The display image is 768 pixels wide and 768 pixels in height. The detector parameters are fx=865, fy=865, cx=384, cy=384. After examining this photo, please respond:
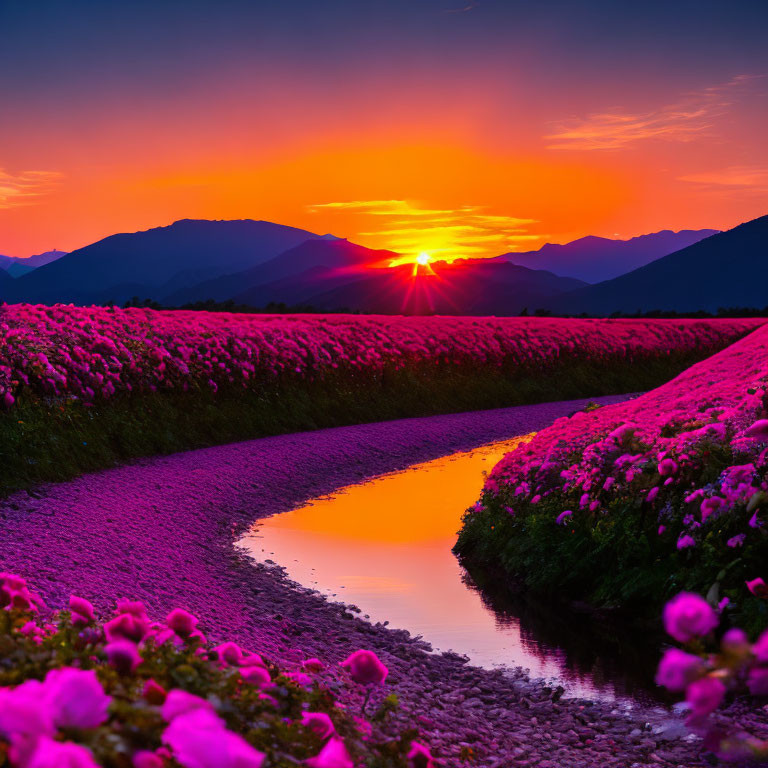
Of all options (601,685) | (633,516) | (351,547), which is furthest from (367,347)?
(601,685)

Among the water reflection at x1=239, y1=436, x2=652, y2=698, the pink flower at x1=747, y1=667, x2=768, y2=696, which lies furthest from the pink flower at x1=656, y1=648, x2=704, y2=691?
the water reflection at x1=239, y1=436, x2=652, y2=698

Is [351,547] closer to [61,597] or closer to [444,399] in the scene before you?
[61,597]

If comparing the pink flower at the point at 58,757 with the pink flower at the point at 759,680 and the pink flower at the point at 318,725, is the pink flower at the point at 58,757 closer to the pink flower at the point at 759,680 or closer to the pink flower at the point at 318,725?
the pink flower at the point at 318,725

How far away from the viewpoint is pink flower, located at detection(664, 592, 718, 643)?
2.35 metres

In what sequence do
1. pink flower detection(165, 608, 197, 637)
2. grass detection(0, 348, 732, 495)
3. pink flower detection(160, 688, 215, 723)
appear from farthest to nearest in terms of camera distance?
1. grass detection(0, 348, 732, 495)
2. pink flower detection(165, 608, 197, 637)
3. pink flower detection(160, 688, 215, 723)

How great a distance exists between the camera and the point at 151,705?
9.12ft

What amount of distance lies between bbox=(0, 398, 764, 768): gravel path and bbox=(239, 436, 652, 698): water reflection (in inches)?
12.8

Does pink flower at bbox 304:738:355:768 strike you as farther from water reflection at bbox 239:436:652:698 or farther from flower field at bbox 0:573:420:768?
water reflection at bbox 239:436:652:698

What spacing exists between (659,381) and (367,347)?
12.5 metres

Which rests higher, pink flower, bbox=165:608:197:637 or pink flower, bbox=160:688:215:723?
pink flower, bbox=160:688:215:723

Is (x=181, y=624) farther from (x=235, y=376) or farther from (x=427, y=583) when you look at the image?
(x=235, y=376)

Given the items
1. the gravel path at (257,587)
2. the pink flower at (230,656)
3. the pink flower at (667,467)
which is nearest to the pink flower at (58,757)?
the pink flower at (230,656)

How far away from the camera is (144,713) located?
8.71 feet

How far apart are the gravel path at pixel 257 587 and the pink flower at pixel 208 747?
10.5 feet
